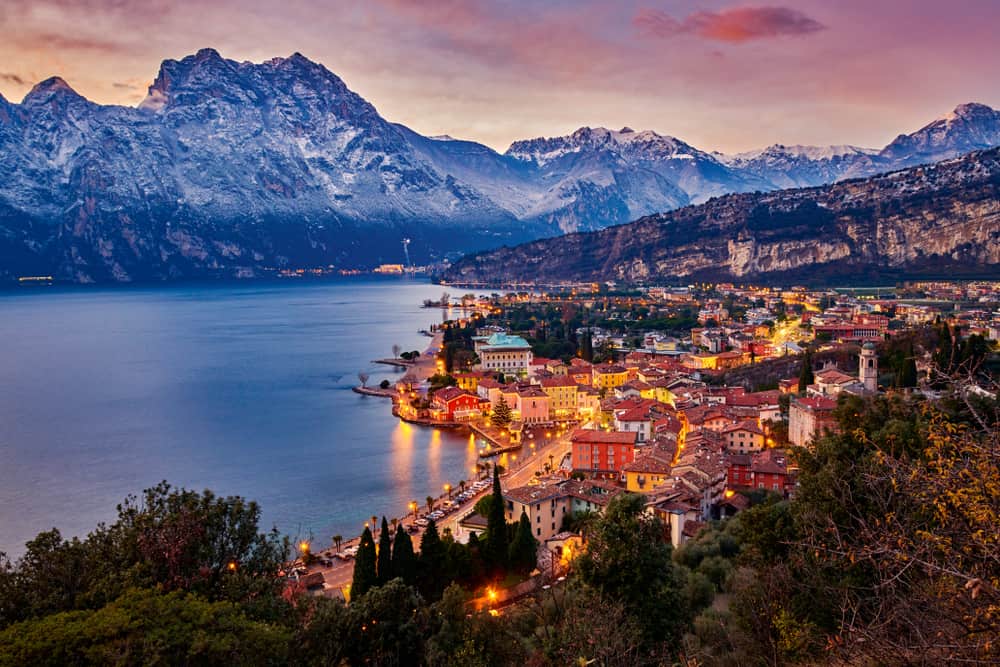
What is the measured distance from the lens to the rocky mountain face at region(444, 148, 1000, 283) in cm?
5269

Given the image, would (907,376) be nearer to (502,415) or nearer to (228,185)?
(502,415)

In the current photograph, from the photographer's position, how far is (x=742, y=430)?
52.3 ft

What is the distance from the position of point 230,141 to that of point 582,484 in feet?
473

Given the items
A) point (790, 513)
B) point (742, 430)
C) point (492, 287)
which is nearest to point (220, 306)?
point (492, 287)

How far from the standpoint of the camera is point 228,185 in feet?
438

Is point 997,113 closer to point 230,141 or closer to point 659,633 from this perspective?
point 230,141

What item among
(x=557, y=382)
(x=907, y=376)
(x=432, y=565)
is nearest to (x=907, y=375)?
(x=907, y=376)

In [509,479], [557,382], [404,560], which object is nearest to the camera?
[404,560]

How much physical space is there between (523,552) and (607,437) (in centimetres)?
564

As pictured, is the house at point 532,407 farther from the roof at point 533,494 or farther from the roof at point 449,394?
the roof at point 533,494

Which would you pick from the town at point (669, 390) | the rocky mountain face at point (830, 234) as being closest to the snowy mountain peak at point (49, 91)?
the rocky mountain face at point (830, 234)

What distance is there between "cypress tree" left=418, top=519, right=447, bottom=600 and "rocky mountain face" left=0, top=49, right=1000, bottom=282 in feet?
375

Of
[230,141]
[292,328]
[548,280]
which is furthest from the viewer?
[230,141]

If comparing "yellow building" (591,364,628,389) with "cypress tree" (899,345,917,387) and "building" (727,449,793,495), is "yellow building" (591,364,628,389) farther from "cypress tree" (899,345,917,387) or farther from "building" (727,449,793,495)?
"building" (727,449,793,495)
